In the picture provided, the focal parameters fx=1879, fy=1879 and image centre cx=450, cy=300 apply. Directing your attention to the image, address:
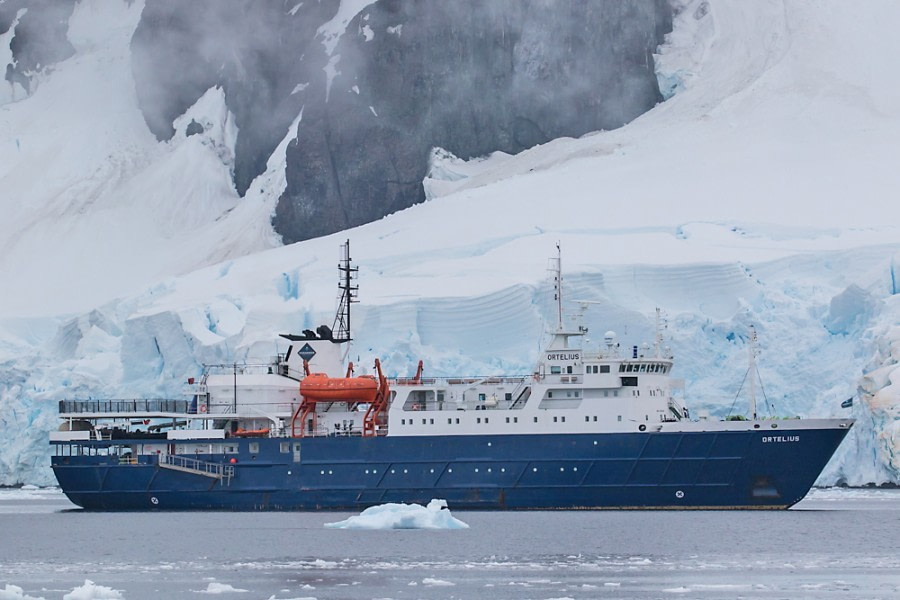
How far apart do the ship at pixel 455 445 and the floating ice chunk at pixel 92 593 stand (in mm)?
14398

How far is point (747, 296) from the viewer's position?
4819cm

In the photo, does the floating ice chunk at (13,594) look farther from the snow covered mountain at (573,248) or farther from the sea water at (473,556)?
the snow covered mountain at (573,248)

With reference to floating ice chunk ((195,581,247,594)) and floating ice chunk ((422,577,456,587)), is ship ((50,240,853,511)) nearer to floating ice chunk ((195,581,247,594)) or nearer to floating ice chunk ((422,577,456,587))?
floating ice chunk ((422,577,456,587))

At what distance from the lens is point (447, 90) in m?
65.8

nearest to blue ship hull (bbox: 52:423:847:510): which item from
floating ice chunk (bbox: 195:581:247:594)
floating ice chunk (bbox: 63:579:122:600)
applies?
floating ice chunk (bbox: 195:581:247:594)

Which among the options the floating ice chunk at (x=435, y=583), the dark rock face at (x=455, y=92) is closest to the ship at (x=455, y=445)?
the floating ice chunk at (x=435, y=583)

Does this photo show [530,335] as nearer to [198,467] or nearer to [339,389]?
[339,389]

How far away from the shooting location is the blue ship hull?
126 feet

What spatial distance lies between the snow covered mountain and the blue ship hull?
4.32m

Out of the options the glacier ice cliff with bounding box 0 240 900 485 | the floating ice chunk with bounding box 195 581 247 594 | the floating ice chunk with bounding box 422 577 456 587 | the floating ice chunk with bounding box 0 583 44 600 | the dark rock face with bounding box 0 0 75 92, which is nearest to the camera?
the floating ice chunk with bounding box 0 583 44 600

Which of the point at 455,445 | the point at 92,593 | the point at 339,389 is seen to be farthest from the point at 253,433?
the point at 92,593

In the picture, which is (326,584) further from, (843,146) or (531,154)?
(531,154)

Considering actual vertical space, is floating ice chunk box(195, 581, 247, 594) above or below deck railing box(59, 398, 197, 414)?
below

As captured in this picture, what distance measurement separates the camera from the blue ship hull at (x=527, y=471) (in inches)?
1517
